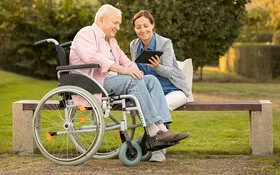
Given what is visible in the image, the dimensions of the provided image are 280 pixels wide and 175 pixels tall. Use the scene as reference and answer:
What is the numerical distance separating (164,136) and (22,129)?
148 cm

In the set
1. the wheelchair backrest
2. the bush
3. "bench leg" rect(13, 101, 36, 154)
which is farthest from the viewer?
the bush

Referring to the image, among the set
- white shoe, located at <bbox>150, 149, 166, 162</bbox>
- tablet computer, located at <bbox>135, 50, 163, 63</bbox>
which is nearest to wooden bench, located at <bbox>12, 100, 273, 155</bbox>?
white shoe, located at <bbox>150, 149, 166, 162</bbox>

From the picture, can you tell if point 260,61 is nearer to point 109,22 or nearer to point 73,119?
point 109,22

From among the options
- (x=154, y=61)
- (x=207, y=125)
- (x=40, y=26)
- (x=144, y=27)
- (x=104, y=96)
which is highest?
(x=40, y=26)

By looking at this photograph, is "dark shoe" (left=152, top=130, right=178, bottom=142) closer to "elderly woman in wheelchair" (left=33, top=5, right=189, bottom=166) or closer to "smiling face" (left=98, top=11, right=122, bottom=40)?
"elderly woman in wheelchair" (left=33, top=5, right=189, bottom=166)

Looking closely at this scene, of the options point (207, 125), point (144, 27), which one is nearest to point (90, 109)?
point (144, 27)

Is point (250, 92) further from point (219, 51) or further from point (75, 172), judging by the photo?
point (75, 172)

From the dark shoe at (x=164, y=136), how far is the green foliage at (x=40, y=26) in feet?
39.5

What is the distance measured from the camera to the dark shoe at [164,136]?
520 cm

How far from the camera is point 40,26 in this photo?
1725 cm

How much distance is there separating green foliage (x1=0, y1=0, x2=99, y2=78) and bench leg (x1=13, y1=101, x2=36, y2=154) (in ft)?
36.4

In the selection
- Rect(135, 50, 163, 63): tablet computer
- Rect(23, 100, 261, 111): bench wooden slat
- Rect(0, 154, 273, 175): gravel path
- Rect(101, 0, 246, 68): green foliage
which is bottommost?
Rect(0, 154, 273, 175): gravel path

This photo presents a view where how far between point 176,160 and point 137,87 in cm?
86

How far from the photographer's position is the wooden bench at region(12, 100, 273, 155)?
19.3ft
